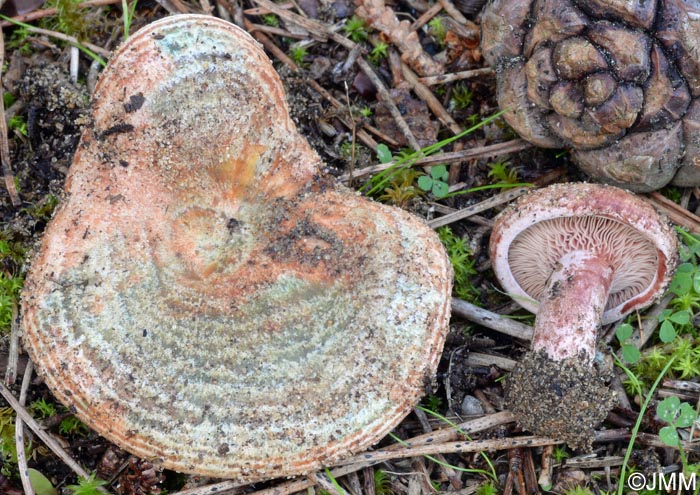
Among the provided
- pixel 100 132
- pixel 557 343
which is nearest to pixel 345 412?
pixel 557 343

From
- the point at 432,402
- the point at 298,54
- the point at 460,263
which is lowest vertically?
the point at 432,402

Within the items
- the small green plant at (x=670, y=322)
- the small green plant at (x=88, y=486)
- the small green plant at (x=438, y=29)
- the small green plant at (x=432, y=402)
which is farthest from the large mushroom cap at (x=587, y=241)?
the small green plant at (x=88, y=486)

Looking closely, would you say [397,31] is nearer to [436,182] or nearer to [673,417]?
[436,182]

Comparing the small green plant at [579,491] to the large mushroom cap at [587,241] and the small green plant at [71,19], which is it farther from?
the small green plant at [71,19]

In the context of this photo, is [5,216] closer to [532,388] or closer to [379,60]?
[379,60]

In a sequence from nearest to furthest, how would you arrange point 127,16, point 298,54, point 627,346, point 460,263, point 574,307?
point 574,307 → point 627,346 → point 460,263 → point 127,16 → point 298,54

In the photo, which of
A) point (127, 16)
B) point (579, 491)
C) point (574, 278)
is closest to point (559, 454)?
point (579, 491)
